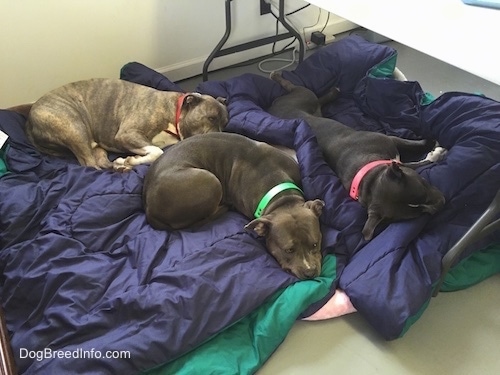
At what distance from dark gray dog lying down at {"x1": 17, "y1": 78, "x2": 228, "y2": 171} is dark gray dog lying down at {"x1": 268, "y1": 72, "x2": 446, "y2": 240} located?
487 millimetres

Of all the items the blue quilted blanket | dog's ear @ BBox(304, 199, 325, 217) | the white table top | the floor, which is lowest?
the floor

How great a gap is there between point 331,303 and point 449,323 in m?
0.48

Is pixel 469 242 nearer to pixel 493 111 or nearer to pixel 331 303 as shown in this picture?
pixel 331 303

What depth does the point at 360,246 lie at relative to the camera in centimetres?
238

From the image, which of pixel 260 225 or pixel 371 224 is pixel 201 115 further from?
pixel 371 224

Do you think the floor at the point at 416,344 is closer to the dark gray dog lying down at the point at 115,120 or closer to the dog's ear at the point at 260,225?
the dog's ear at the point at 260,225

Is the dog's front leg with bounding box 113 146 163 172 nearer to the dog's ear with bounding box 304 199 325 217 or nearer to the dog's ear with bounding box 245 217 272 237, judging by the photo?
the dog's ear with bounding box 245 217 272 237

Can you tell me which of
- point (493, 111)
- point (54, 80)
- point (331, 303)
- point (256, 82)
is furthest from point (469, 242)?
point (54, 80)

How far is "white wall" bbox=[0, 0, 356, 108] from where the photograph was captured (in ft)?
10.7

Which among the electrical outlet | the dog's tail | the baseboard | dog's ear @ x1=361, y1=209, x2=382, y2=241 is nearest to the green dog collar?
dog's ear @ x1=361, y1=209, x2=382, y2=241

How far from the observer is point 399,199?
2305mm

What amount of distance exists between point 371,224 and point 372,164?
327 millimetres

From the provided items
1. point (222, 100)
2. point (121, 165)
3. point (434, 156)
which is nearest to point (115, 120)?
point (121, 165)

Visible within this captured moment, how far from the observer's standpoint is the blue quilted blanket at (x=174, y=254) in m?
2.01
